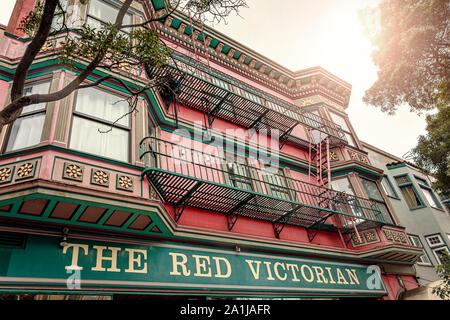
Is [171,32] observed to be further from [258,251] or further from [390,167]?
[390,167]

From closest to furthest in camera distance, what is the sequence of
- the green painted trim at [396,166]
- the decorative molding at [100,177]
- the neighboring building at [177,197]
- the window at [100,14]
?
1. the neighboring building at [177,197]
2. the decorative molding at [100,177]
3. the window at [100,14]
4. the green painted trim at [396,166]

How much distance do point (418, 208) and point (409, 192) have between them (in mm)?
1319

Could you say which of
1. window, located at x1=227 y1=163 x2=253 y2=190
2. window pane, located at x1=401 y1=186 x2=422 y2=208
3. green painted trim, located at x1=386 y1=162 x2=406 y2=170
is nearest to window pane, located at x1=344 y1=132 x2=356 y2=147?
green painted trim, located at x1=386 y1=162 x2=406 y2=170

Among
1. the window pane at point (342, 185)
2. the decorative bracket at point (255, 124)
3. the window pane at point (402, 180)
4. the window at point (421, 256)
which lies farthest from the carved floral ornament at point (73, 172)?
the window pane at point (402, 180)

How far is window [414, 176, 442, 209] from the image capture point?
20.5 metres

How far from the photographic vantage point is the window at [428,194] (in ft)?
67.1

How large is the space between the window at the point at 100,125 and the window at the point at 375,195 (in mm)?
11139

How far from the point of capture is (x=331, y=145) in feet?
47.5

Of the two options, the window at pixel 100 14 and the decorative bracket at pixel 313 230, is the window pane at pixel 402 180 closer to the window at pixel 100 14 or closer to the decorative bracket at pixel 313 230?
the decorative bracket at pixel 313 230

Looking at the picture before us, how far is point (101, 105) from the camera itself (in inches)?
308

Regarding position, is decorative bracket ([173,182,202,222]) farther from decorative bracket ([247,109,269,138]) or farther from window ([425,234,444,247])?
window ([425,234,444,247])

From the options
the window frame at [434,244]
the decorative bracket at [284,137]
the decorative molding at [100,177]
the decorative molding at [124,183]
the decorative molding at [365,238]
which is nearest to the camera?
the decorative molding at [100,177]

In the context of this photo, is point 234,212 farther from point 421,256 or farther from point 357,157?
point 421,256
